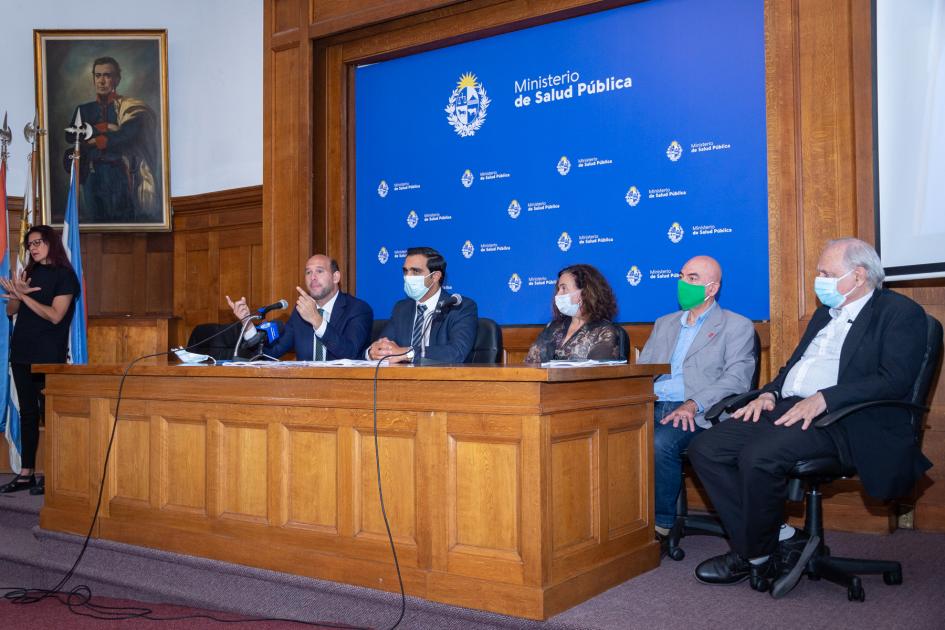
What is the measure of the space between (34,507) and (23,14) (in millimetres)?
4650

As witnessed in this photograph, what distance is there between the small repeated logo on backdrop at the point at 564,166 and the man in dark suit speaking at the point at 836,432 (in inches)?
87.4

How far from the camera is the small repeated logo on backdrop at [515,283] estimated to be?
5359 millimetres

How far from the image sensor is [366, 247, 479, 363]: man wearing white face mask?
3.92 meters

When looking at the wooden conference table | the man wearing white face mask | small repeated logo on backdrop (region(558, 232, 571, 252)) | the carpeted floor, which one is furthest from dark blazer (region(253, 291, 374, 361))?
the carpeted floor

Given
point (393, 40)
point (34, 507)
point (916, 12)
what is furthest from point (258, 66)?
point (916, 12)

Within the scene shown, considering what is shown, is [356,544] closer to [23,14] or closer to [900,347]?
[900,347]

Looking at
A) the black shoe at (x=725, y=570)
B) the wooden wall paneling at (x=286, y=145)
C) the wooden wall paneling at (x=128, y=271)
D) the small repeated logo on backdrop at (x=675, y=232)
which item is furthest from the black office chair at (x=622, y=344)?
the wooden wall paneling at (x=128, y=271)

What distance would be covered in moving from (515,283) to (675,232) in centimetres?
105

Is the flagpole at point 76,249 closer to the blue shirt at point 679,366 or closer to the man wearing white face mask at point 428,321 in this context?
the man wearing white face mask at point 428,321

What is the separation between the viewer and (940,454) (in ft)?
12.6

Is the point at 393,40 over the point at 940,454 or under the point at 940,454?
over

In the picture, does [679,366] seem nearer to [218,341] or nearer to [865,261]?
[865,261]

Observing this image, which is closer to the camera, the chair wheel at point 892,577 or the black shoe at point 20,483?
the chair wheel at point 892,577

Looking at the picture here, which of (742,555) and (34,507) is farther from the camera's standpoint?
(34,507)
